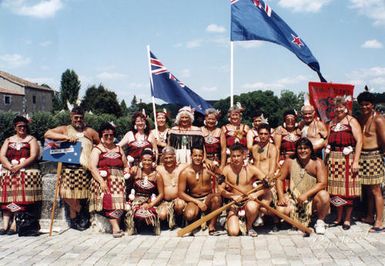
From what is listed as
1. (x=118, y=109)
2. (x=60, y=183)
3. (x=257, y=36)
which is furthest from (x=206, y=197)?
(x=118, y=109)

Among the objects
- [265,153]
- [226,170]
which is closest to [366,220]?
[265,153]

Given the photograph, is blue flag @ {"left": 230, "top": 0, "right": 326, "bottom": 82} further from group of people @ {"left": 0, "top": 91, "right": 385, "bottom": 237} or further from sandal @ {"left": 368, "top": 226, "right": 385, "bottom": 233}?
sandal @ {"left": 368, "top": 226, "right": 385, "bottom": 233}

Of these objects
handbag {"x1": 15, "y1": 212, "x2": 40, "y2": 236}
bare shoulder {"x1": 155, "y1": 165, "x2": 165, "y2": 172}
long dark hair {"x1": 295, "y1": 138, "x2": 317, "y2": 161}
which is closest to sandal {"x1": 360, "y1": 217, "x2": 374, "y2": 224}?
long dark hair {"x1": 295, "y1": 138, "x2": 317, "y2": 161}

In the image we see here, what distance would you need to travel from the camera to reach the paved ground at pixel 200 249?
505 cm

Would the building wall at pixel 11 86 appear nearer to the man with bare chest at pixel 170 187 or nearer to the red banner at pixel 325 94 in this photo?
the man with bare chest at pixel 170 187

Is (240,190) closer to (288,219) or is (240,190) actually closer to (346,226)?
(288,219)

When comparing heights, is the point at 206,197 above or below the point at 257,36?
below

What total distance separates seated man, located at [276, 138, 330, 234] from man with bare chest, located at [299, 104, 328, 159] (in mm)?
587

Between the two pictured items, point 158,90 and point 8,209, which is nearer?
point 8,209

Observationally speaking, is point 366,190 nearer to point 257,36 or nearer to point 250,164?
point 250,164

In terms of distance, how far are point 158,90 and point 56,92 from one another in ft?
259

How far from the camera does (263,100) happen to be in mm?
66562

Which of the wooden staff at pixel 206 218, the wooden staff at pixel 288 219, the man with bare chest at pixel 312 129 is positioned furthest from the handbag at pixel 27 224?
the man with bare chest at pixel 312 129

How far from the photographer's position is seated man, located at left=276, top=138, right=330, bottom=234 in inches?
245
